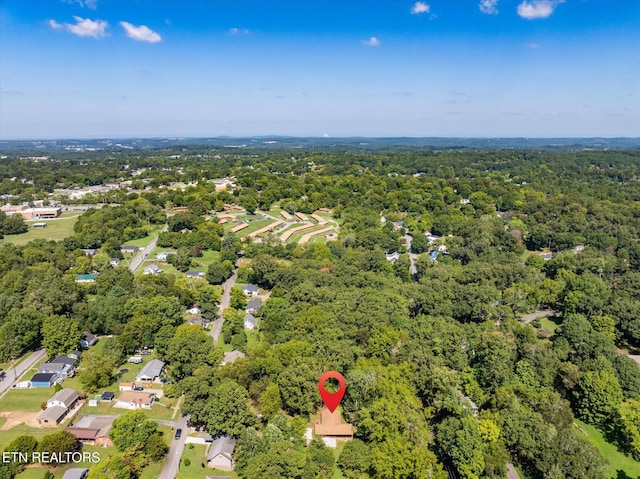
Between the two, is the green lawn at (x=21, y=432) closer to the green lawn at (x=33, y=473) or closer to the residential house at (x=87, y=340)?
the green lawn at (x=33, y=473)

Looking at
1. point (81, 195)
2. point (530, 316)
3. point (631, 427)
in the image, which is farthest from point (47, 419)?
point (81, 195)

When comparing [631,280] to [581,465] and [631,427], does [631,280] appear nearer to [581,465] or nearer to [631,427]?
[631,427]

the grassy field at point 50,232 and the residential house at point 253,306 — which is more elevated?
the grassy field at point 50,232

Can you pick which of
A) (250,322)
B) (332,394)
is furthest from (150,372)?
(332,394)

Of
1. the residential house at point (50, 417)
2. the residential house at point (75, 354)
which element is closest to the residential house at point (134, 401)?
the residential house at point (50, 417)

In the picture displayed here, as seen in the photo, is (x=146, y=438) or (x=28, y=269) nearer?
(x=146, y=438)
